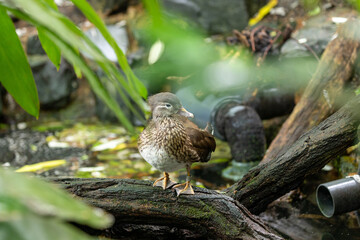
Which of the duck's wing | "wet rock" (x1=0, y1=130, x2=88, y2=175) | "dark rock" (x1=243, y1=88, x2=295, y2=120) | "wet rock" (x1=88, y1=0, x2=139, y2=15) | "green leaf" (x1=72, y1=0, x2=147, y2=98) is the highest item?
"green leaf" (x1=72, y1=0, x2=147, y2=98)

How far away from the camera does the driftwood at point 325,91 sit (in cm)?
295

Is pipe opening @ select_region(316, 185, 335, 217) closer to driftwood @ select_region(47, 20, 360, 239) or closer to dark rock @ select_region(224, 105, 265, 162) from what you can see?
driftwood @ select_region(47, 20, 360, 239)

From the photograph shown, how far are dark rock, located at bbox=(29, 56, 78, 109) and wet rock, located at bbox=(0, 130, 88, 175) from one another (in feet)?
2.41

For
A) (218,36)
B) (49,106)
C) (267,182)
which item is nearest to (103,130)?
(49,106)

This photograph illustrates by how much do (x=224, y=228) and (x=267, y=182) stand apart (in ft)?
1.38

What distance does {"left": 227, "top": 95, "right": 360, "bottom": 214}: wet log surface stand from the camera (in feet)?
6.67

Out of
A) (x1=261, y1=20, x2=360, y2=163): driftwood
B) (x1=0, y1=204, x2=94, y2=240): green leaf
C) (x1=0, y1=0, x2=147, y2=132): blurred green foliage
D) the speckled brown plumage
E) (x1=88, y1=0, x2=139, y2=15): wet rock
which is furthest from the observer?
(x1=88, y1=0, x2=139, y2=15): wet rock

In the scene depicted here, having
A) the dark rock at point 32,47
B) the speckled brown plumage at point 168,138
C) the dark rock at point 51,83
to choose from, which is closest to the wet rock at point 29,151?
the dark rock at point 51,83

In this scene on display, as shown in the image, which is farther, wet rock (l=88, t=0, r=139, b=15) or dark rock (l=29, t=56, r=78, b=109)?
wet rock (l=88, t=0, r=139, b=15)

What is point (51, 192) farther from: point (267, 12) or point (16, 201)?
point (267, 12)

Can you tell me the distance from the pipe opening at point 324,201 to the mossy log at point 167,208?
63 centimetres

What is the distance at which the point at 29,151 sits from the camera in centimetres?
434

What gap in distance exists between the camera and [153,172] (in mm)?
3660

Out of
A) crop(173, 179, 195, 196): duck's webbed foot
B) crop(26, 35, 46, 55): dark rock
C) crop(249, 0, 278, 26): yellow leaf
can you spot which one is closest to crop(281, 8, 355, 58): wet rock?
crop(249, 0, 278, 26): yellow leaf
